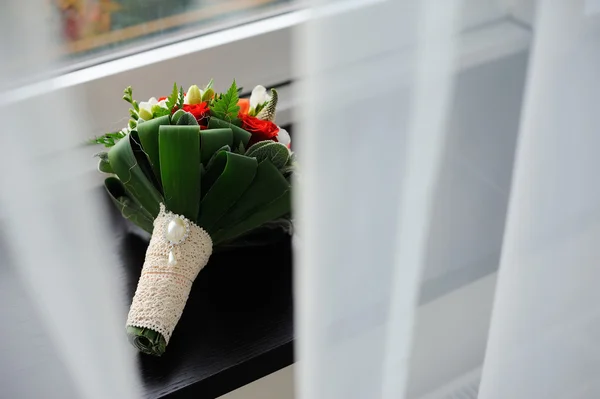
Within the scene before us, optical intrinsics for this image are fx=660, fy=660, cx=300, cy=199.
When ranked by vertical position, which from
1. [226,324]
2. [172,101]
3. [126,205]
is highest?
[172,101]

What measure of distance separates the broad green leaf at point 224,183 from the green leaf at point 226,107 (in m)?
0.06

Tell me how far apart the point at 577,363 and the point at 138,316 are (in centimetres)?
40

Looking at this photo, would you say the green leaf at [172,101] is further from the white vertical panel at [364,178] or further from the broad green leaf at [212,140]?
the white vertical panel at [364,178]

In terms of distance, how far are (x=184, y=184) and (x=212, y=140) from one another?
0.05 m

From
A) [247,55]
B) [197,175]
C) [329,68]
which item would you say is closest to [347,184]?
[329,68]

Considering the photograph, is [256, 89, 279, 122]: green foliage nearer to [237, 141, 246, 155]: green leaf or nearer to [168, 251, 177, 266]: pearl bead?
[237, 141, 246, 155]: green leaf

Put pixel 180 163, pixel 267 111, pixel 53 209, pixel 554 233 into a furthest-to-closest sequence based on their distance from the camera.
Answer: pixel 267 111
pixel 180 163
pixel 554 233
pixel 53 209

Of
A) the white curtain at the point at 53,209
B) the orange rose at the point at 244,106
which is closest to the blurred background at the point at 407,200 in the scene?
the white curtain at the point at 53,209

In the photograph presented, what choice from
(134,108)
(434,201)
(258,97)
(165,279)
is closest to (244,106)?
(258,97)

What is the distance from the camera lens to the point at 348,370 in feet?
1.57

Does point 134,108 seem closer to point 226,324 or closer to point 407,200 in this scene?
point 226,324

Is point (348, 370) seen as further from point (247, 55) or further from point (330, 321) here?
point (247, 55)

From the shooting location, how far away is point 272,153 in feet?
2.24

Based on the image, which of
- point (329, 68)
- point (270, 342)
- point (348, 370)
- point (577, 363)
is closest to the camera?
point (329, 68)
